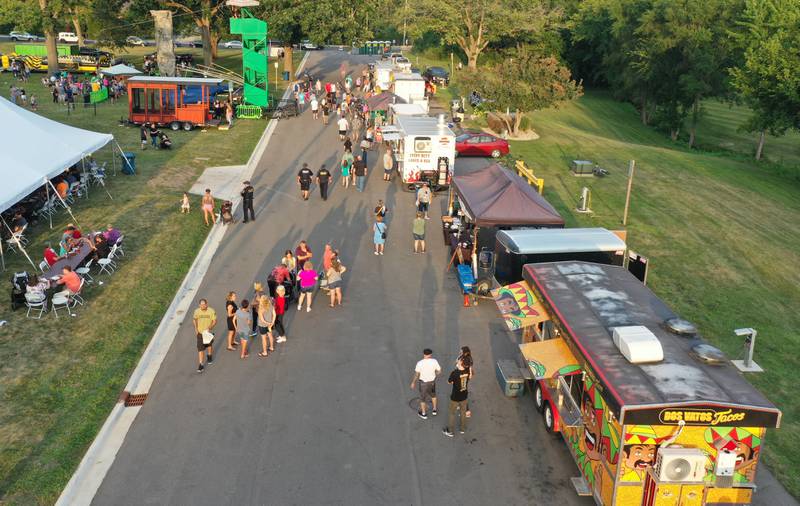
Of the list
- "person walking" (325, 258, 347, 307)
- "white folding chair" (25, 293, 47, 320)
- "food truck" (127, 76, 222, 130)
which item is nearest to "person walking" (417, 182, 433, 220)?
"person walking" (325, 258, 347, 307)

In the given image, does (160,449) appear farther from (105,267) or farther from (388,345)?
(105,267)

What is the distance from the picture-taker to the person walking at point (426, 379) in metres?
13.1

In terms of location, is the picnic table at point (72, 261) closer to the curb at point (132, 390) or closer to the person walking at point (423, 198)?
the curb at point (132, 390)

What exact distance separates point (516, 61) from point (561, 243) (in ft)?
81.1

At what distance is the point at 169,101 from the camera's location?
129 feet

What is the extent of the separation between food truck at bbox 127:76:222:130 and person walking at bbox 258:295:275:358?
26.6 m

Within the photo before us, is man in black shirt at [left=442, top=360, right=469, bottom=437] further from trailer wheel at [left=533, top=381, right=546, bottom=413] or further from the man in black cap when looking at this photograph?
the man in black cap

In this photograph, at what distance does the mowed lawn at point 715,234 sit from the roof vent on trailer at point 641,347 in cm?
396

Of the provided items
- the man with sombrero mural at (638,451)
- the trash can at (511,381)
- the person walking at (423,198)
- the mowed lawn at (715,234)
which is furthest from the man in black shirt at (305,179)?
the man with sombrero mural at (638,451)

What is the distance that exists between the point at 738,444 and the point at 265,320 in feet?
31.2

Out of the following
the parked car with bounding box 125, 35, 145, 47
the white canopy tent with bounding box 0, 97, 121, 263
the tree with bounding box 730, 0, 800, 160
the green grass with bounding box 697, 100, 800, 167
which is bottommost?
the green grass with bounding box 697, 100, 800, 167

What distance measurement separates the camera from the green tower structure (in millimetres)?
44375

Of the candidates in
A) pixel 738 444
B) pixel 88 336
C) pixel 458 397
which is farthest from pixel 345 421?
pixel 88 336

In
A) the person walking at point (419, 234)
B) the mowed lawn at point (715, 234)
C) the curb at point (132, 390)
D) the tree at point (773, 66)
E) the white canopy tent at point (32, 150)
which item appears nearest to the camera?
the curb at point (132, 390)
